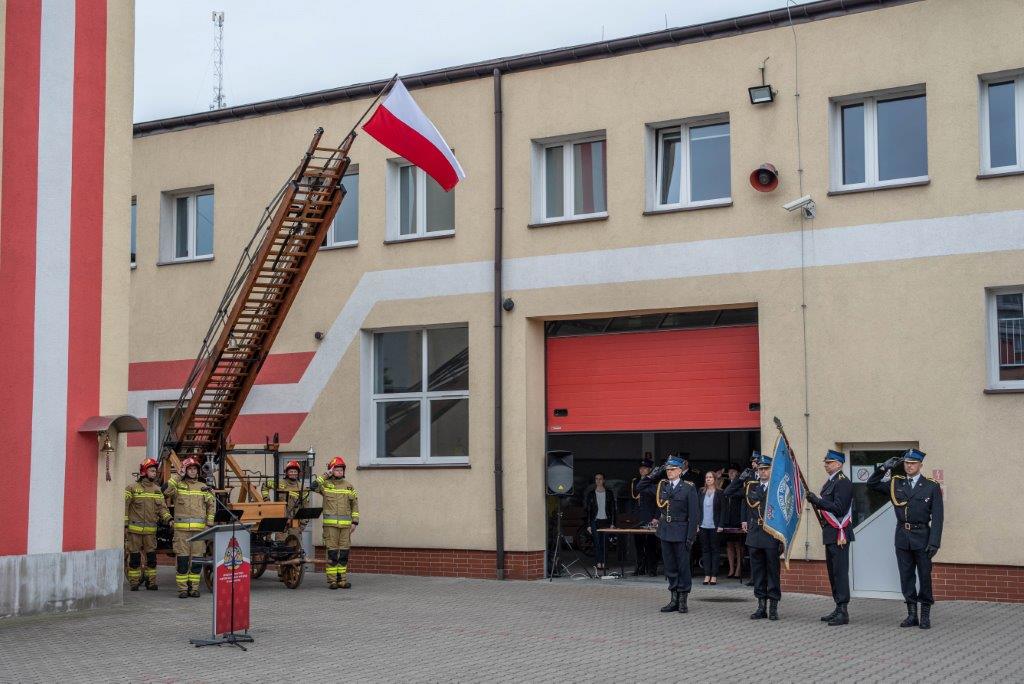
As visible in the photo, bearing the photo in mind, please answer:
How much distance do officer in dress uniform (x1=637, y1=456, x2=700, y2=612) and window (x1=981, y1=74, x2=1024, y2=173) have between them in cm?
543

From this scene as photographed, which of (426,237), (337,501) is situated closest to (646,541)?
(337,501)

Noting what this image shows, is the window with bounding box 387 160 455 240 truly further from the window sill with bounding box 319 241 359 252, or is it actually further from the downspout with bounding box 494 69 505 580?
the downspout with bounding box 494 69 505 580

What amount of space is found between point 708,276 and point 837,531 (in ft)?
15.5

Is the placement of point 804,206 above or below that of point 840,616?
above

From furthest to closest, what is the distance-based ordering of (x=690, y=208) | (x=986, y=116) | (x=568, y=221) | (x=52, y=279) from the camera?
(x=568, y=221), (x=690, y=208), (x=986, y=116), (x=52, y=279)

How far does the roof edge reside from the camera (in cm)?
1697

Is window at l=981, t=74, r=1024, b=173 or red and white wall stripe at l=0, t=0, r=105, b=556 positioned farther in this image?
window at l=981, t=74, r=1024, b=173

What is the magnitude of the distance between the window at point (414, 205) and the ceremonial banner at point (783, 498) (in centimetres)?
744

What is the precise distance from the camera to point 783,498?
14.1 m

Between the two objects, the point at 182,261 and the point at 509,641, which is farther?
the point at 182,261

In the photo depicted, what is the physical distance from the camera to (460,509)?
1900cm

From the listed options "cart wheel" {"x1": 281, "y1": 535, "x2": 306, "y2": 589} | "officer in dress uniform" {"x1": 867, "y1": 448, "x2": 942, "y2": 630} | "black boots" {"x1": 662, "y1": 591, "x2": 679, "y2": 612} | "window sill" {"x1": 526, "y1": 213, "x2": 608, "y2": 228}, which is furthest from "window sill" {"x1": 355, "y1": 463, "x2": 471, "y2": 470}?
"officer in dress uniform" {"x1": 867, "y1": 448, "x2": 942, "y2": 630}

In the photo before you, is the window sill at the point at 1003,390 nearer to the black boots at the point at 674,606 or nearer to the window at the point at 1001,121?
the window at the point at 1001,121

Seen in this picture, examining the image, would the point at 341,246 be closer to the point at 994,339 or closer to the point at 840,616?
the point at 994,339
